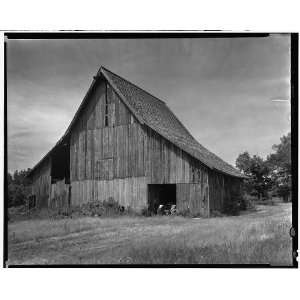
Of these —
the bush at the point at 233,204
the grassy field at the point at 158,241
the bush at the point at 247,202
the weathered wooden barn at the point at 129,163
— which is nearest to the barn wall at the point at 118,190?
the weathered wooden barn at the point at 129,163

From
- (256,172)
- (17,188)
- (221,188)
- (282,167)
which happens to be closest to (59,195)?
(17,188)

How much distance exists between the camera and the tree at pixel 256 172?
1027cm

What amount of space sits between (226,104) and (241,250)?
3484mm

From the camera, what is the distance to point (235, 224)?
33.7 feet

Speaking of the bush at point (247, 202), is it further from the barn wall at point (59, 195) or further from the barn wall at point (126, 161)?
the barn wall at point (59, 195)

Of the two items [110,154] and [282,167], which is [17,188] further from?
[282,167]

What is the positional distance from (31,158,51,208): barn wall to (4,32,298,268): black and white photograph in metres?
0.03

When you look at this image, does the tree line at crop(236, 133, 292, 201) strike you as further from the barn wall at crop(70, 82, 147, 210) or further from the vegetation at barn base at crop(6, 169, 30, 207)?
the vegetation at barn base at crop(6, 169, 30, 207)

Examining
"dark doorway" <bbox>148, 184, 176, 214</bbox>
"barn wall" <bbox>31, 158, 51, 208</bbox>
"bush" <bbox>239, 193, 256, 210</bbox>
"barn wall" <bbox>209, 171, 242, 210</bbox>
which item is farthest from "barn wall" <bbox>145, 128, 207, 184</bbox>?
"barn wall" <bbox>31, 158, 51, 208</bbox>

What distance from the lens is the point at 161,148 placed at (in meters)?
11.8

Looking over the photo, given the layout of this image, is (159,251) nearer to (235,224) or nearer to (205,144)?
(235,224)

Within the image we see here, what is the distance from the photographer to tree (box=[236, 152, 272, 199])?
10266mm

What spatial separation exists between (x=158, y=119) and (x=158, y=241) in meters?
3.93

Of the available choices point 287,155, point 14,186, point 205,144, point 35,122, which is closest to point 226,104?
point 205,144
